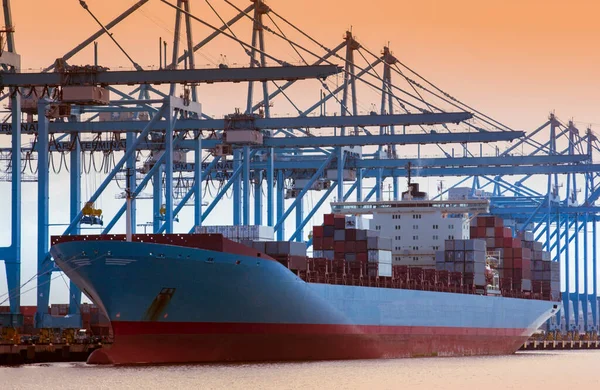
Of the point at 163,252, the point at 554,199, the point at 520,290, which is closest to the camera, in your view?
the point at 163,252

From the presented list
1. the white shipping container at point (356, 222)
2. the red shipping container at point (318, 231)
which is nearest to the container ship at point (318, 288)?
the red shipping container at point (318, 231)

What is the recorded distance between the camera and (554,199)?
3839 inches

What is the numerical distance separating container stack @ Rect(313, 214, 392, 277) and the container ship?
49mm

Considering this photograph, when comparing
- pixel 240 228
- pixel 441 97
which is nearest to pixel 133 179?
pixel 441 97

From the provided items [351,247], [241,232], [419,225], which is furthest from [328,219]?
[419,225]

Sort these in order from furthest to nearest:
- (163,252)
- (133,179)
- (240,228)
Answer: (133,179)
(240,228)
(163,252)

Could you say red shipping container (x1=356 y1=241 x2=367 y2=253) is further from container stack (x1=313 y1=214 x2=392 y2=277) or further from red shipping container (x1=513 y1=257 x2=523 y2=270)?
red shipping container (x1=513 y1=257 x2=523 y2=270)

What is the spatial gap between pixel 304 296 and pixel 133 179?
1154 inches

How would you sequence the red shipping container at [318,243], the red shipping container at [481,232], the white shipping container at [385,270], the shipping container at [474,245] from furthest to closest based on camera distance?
the red shipping container at [481,232] → the shipping container at [474,245] → the red shipping container at [318,243] → the white shipping container at [385,270]

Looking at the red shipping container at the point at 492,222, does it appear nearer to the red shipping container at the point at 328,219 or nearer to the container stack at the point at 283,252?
the red shipping container at the point at 328,219

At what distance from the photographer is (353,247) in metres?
55.8

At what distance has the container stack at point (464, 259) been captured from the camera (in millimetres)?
62422

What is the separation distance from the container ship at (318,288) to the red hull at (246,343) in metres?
0.04

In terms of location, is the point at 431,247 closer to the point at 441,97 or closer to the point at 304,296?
the point at 441,97
